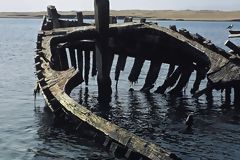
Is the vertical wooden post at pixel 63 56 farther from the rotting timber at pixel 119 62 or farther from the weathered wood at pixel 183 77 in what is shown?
the weathered wood at pixel 183 77

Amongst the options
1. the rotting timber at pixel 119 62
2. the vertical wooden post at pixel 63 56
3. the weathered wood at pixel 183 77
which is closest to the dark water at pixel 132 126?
the weathered wood at pixel 183 77

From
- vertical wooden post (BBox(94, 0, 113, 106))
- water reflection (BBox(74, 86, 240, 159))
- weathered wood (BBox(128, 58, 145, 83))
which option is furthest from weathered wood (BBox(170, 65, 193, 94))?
vertical wooden post (BBox(94, 0, 113, 106))

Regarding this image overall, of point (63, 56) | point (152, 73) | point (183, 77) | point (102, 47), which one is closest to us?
point (102, 47)

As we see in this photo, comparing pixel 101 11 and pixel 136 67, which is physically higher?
pixel 101 11

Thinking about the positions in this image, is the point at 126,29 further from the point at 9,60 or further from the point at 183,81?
the point at 9,60

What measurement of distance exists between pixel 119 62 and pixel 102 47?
5.72 metres

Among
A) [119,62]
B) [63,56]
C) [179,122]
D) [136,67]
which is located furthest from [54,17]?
[179,122]

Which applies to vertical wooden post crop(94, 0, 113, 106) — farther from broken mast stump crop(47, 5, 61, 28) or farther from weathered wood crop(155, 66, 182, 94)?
broken mast stump crop(47, 5, 61, 28)

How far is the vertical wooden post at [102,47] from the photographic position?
60.1 feet

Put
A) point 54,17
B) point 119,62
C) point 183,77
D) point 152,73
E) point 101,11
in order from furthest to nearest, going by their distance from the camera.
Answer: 1. point 54,17
2. point 119,62
3. point 152,73
4. point 183,77
5. point 101,11

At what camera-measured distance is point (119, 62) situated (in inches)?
972

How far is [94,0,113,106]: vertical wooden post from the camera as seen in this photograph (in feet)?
60.1

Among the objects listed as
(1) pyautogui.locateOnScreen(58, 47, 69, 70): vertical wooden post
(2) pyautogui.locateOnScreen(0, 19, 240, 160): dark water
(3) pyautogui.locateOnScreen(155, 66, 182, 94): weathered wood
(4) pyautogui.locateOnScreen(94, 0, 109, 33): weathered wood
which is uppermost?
(4) pyautogui.locateOnScreen(94, 0, 109, 33): weathered wood

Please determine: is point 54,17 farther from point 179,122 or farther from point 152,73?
point 179,122
